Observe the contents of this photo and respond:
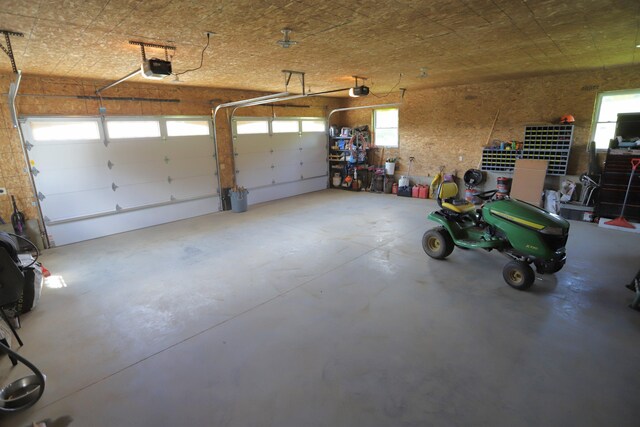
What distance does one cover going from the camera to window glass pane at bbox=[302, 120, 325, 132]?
975 cm

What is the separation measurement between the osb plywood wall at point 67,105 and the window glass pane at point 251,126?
0.42 metres

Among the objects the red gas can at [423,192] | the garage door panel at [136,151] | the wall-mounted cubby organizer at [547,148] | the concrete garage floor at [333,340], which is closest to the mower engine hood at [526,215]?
the concrete garage floor at [333,340]

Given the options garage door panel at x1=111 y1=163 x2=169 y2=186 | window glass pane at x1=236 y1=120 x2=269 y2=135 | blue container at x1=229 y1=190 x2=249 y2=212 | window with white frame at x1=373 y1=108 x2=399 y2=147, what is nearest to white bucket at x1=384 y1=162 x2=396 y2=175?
window with white frame at x1=373 y1=108 x2=399 y2=147

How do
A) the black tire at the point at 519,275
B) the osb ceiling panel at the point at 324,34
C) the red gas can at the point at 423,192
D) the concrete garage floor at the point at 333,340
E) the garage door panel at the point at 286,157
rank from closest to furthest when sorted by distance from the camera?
the concrete garage floor at the point at 333,340
the osb ceiling panel at the point at 324,34
the black tire at the point at 519,275
the red gas can at the point at 423,192
the garage door panel at the point at 286,157

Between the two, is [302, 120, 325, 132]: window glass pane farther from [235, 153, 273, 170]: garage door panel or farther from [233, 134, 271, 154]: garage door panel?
[235, 153, 273, 170]: garage door panel

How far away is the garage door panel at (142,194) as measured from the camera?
21.1 feet

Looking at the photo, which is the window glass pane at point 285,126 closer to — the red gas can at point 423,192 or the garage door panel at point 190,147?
the garage door panel at point 190,147

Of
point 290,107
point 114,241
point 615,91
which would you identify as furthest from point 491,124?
point 114,241

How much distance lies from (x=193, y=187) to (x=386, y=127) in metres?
A: 5.84

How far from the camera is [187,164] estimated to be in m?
7.34

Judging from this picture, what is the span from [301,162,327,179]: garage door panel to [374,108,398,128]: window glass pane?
216 centimetres

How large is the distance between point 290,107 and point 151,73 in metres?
5.88

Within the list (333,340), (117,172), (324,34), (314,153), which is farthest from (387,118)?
(333,340)

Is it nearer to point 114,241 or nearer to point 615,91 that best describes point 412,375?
point 114,241
